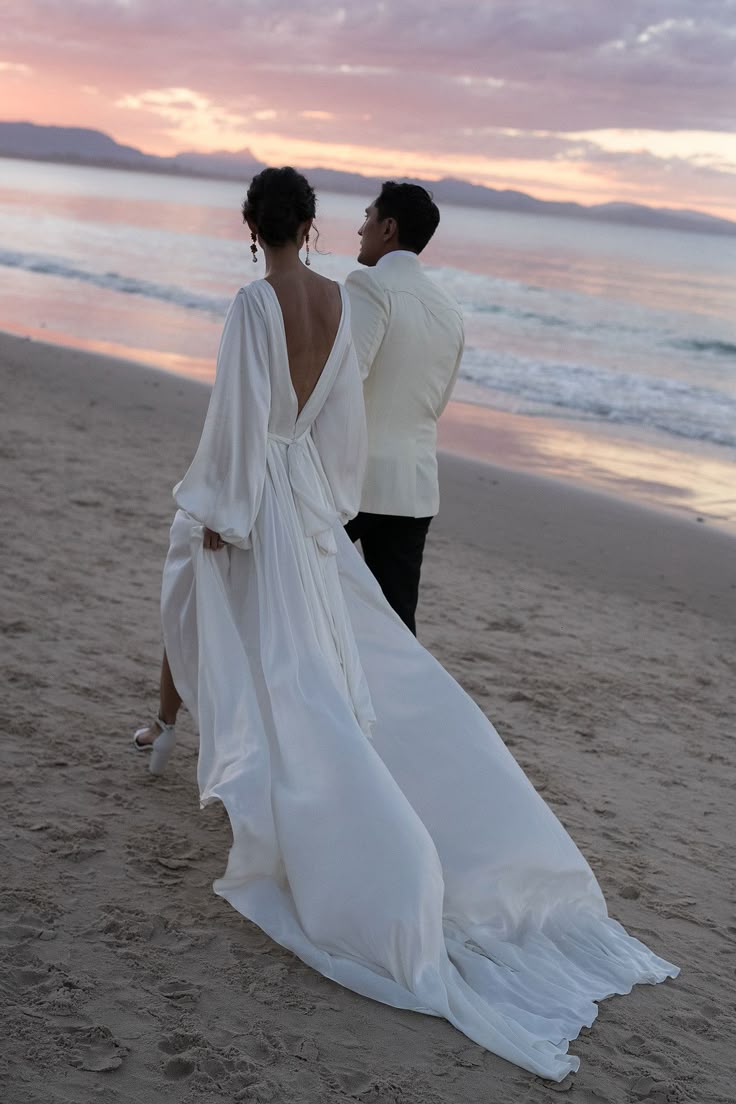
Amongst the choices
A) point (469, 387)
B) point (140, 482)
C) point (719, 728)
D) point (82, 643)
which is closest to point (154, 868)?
point (82, 643)

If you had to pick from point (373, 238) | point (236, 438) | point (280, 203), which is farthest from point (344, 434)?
point (373, 238)

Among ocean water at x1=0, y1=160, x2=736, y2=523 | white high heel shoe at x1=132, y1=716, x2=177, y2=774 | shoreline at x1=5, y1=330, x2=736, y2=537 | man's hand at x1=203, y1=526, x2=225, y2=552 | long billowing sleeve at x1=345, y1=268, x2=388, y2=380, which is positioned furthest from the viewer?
ocean water at x1=0, y1=160, x2=736, y2=523

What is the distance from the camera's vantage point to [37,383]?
10469 millimetres

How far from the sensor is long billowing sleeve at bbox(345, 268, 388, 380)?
3.59 metres

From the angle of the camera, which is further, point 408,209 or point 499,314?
point 499,314

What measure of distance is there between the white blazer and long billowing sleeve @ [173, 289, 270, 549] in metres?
0.63

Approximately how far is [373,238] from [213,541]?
48.3 inches

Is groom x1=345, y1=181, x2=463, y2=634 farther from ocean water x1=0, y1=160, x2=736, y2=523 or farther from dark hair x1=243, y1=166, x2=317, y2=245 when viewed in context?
ocean water x1=0, y1=160, x2=736, y2=523

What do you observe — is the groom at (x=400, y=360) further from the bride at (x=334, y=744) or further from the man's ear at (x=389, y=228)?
the bride at (x=334, y=744)

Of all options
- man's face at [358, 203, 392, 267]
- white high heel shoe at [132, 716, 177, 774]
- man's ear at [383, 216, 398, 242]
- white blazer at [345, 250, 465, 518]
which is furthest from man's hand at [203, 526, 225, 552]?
man's ear at [383, 216, 398, 242]

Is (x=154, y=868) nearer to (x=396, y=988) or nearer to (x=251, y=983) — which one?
(x=251, y=983)

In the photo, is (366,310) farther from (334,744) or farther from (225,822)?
(225,822)

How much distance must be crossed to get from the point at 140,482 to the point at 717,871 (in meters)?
5.03

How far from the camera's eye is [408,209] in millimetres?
3654
